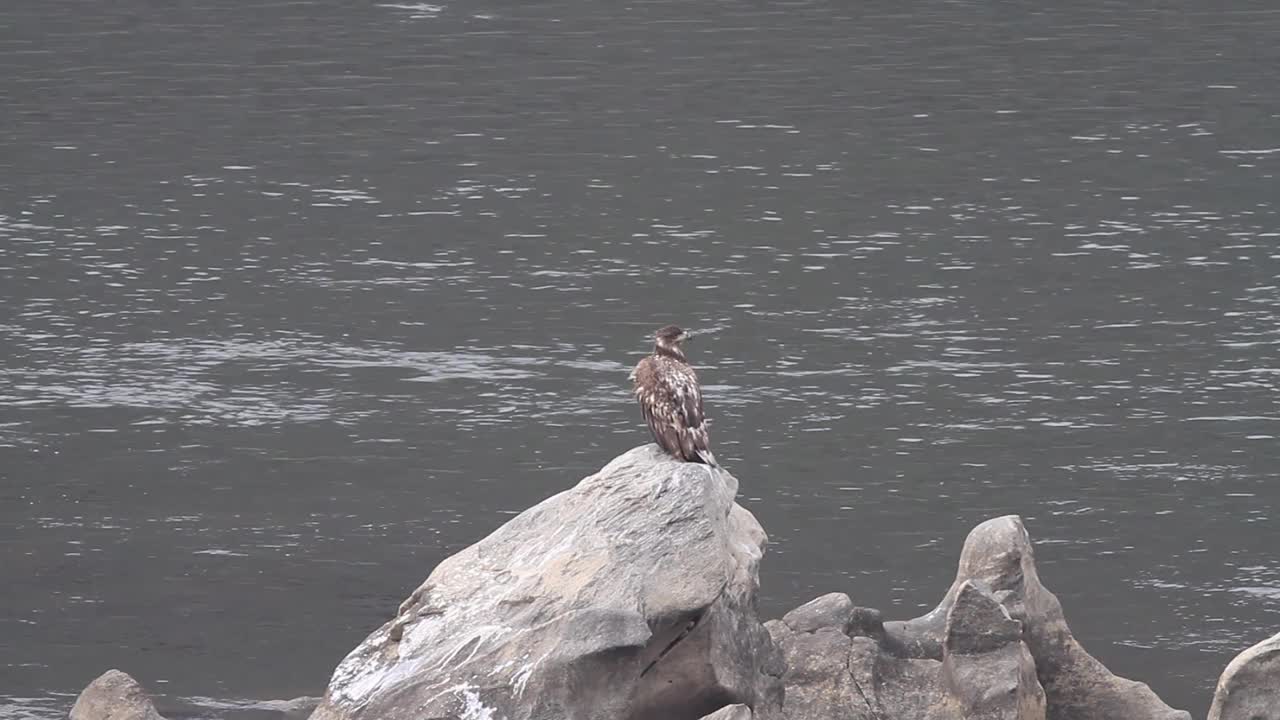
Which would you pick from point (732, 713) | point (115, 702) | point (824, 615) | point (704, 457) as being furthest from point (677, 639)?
point (115, 702)

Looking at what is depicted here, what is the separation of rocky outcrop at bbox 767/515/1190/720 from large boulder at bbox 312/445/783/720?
91cm

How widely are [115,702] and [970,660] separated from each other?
22.5 ft

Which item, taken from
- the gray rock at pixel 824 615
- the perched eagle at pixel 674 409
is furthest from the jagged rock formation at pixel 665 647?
the gray rock at pixel 824 615

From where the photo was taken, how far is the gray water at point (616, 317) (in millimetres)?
21719

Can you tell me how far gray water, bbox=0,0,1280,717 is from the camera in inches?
855

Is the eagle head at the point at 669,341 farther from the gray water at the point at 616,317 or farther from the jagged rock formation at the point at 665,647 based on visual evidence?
the gray water at the point at 616,317

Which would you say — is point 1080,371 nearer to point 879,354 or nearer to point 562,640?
point 879,354

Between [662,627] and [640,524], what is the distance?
0.75 metres

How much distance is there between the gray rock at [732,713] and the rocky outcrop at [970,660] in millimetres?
1868

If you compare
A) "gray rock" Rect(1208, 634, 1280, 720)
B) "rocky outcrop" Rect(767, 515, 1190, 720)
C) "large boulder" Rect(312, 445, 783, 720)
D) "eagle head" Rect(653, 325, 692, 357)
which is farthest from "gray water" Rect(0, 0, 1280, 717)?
"eagle head" Rect(653, 325, 692, 357)

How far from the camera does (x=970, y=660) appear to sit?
47.3 ft

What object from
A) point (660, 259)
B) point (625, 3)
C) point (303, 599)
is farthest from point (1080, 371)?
point (625, 3)

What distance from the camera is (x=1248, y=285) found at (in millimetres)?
33000

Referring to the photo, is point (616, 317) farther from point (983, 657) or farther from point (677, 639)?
point (677, 639)
